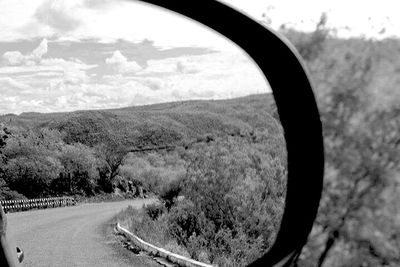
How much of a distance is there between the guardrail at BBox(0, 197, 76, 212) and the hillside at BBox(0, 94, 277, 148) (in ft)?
121

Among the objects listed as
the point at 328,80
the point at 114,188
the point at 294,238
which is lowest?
the point at 114,188

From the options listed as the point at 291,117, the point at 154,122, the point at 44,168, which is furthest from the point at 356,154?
the point at 154,122

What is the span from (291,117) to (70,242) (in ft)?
54.8

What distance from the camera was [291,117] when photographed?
1905 mm

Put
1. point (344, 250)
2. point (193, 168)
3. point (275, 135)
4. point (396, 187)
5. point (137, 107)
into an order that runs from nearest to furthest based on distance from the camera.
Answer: point (344, 250)
point (396, 187)
point (193, 168)
point (275, 135)
point (137, 107)

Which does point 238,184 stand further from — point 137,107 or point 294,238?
point 137,107

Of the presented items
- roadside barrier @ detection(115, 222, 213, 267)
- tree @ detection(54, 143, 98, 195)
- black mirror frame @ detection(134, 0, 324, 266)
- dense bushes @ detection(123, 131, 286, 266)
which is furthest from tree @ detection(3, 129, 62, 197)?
black mirror frame @ detection(134, 0, 324, 266)

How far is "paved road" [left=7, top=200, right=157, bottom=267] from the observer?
46.4ft

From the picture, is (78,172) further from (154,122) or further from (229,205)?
(154,122)

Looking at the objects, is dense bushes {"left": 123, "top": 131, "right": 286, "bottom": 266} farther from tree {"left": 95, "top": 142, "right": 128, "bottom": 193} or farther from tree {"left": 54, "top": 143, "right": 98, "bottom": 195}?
tree {"left": 95, "top": 142, "right": 128, "bottom": 193}

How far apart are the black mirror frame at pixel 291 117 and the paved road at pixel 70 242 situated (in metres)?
11.4

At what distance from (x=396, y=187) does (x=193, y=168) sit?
10447mm

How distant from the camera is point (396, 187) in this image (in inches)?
221

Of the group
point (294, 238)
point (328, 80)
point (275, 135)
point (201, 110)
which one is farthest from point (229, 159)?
point (201, 110)
